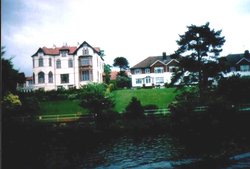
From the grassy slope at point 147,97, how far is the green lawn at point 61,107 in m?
6.69

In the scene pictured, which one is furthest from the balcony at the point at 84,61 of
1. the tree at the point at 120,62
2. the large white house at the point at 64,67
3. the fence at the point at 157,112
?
the tree at the point at 120,62

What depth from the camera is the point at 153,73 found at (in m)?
69.4

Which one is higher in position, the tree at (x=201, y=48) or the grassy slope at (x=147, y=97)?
the tree at (x=201, y=48)

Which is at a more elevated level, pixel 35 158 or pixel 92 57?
pixel 92 57

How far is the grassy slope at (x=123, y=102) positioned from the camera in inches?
1754

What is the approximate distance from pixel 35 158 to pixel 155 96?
33557 millimetres

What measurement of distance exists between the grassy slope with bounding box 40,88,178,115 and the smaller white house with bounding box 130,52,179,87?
12982 millimetres

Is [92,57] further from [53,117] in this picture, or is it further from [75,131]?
[75,131]

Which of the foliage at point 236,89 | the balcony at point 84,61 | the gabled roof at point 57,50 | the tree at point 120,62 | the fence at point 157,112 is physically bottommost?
the fence at point 157,112

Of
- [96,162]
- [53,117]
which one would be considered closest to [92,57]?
[53,117]

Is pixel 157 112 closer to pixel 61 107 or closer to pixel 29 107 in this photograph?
pixel 61 107

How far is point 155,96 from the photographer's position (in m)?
51.8

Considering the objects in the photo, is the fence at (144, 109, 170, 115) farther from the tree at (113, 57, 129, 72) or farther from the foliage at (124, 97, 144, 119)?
the tree at (113, 57, 129, 72)

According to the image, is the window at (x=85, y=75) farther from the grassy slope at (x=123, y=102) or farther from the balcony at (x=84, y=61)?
the grassy slope at (x=123, y=102)
